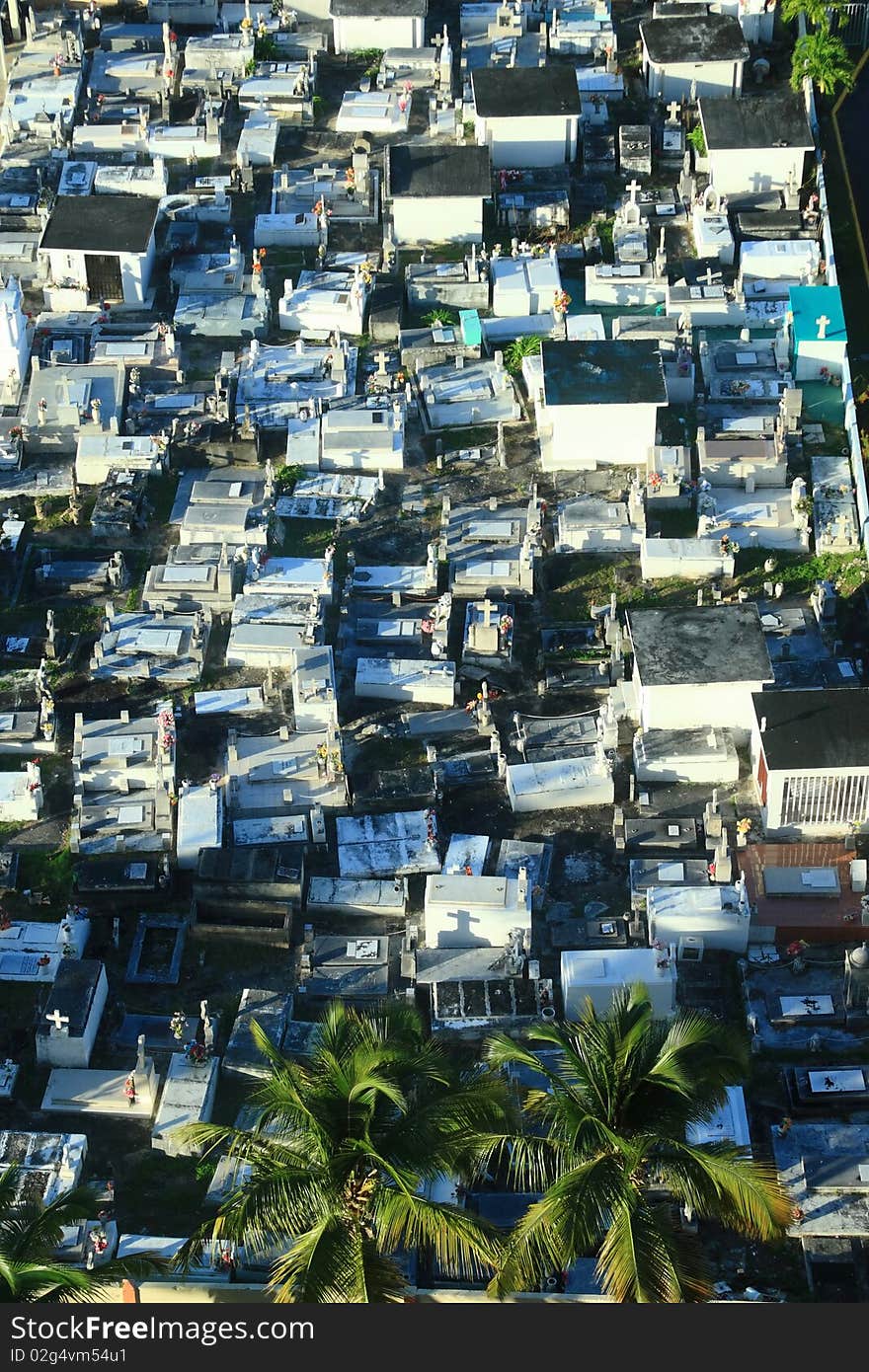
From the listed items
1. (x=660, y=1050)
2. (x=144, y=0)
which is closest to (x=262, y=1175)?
(x=660, y=1050)

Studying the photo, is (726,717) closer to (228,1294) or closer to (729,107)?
(228,1294)

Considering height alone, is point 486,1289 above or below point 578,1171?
below

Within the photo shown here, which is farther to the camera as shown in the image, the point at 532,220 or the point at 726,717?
the point at 532,220

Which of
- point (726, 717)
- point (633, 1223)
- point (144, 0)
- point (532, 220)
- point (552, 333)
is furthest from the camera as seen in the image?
point (144, 0)

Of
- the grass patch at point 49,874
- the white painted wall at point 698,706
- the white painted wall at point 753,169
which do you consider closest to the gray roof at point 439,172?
the white painted wall at point 753,169

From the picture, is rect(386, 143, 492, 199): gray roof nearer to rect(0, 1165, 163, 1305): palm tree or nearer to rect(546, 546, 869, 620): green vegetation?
rect(546, 546, 869, 620): green vegetation

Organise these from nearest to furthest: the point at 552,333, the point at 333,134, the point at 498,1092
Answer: the point at 498,1092 < the point at 552,333 < the point at 333,134

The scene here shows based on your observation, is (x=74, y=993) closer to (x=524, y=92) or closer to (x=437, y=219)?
(x=437, y=219)

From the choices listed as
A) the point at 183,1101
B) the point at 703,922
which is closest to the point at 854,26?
the point at 703,922
